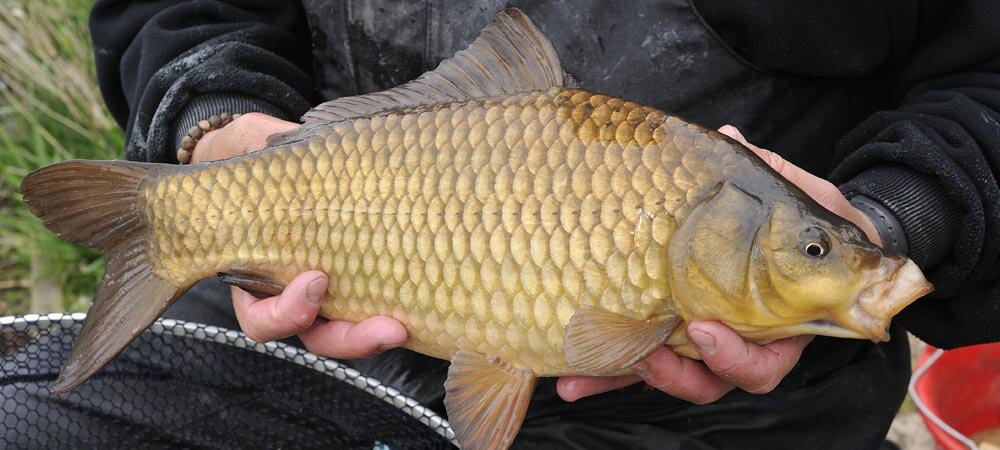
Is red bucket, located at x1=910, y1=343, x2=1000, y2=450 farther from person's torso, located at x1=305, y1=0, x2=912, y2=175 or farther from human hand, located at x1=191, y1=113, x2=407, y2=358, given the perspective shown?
human hand, located at x1=191, y1=113, x2=407, y2=358

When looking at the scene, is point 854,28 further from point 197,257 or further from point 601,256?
point 197,257

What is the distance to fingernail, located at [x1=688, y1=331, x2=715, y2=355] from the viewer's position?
3.56 ft

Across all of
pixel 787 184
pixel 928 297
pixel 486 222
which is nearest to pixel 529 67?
pixel 486 222

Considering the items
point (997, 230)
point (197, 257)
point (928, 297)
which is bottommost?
point (928, 297)

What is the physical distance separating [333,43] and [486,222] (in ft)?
2.24

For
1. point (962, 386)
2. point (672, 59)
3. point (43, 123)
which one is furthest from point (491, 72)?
point (43, 123)

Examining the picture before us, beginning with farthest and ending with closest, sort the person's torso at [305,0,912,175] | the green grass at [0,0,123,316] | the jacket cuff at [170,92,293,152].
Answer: the green grass at [0,0,123,316] < the jacket cuff at [170,92,293,152] < the person's torso at [305,0,912,175]

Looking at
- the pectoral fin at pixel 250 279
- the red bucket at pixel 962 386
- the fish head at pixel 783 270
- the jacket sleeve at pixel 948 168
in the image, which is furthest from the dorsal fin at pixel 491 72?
the red bucket at pixel 962 386

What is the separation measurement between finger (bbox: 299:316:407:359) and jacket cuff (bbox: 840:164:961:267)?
717 mm

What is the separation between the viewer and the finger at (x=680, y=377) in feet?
3.85

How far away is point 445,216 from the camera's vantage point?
3.75 feet

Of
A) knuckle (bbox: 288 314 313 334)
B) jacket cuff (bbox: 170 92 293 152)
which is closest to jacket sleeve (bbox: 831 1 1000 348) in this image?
knuckle (bbox: 288 314 313 334)

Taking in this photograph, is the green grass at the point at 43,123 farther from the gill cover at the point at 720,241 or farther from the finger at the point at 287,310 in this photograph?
the gill cover at the point at 720,241

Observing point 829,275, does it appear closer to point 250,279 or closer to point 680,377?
point 680,377
